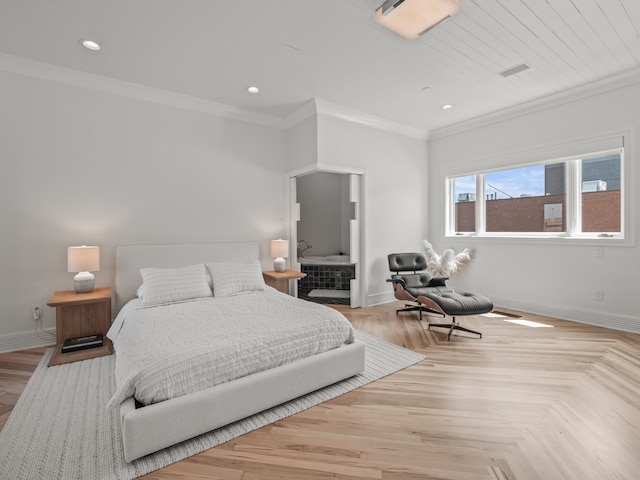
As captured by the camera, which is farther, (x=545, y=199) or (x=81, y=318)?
(x=545, y=199)

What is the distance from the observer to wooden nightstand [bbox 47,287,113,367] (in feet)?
9.62

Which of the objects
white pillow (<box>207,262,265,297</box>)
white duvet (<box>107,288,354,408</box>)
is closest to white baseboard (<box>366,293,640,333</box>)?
white pillow (<box>207,262,265,297</box>)

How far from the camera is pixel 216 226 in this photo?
4.27 m

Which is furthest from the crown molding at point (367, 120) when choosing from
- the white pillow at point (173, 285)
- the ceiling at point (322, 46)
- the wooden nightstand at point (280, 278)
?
the white pillow at point (173, 285)

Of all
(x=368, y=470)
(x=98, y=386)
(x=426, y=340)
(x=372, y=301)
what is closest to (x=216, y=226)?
(x=98, y=386)

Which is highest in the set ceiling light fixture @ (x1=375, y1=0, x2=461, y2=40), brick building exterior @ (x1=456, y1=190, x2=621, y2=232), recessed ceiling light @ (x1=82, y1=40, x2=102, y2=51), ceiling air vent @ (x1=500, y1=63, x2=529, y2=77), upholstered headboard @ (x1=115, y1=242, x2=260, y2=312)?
ceiling air vent @ (x1=500, y1=63, x2=529, y2=77)

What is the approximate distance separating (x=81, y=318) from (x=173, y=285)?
958mm

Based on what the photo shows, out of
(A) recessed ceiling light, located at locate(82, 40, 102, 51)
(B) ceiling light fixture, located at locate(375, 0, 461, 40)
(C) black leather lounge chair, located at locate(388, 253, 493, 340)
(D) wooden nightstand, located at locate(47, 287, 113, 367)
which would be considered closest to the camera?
(B) ceiling light fixture, located at locate(375, 0, 461, 40)

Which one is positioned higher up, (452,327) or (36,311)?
(36,311)

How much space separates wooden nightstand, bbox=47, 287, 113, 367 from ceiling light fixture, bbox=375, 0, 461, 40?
3.54m

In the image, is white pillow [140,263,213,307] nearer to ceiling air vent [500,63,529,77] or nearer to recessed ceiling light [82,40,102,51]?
recessed ceiling light [82,40,102,51]

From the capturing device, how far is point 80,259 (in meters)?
3.11

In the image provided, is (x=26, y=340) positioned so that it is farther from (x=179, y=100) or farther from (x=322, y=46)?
(x=322, y=46)

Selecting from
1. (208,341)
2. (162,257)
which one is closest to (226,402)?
(208,341)
